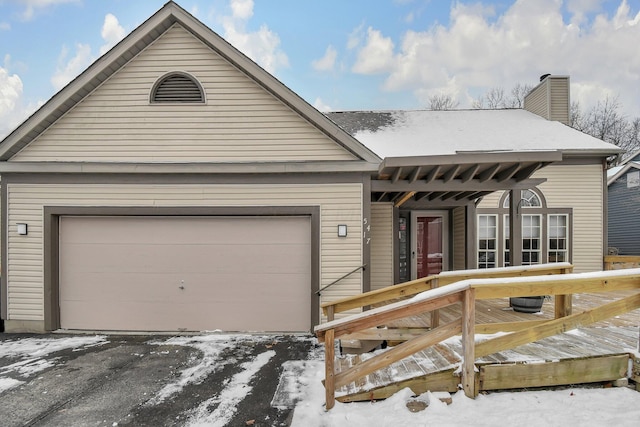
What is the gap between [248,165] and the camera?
5.71 meters

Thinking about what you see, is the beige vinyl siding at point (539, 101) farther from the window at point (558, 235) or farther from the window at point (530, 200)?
the window at point (558, 235)

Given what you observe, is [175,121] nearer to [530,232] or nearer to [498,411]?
[498,411]

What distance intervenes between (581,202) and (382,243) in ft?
21.6

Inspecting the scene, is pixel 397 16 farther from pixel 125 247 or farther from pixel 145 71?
pixel 125 247

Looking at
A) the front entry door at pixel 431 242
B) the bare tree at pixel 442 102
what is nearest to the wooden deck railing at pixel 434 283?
the front entry door at pixel 431 242

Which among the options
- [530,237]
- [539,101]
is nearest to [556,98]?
[539,101]

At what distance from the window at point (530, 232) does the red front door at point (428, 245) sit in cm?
141

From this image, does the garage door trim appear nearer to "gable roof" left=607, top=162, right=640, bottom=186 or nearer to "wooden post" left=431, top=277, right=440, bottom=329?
"wooden post" left=431, top=277, right=440, bottom=329

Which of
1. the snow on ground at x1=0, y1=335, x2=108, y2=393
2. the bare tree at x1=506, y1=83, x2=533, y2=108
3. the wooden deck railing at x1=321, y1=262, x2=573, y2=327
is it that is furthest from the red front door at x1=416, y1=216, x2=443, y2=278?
the bare tree at x1=506, y1=83, x2=533, y2=108

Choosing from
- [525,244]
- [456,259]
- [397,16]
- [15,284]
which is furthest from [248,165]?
[397,16]

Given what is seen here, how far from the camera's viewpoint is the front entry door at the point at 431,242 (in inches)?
372

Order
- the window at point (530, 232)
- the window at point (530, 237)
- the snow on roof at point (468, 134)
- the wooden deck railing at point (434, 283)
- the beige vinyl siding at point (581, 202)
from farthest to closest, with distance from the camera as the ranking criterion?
the window at point (530, 237), the window at point (530, 232), the beige vinyl siding at point (581, 202), the snow on roof at point (468, 134), the wooden deck railing at point (434, 283)

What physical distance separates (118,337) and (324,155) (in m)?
4.85

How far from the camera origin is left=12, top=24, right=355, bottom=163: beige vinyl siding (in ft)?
19.1
